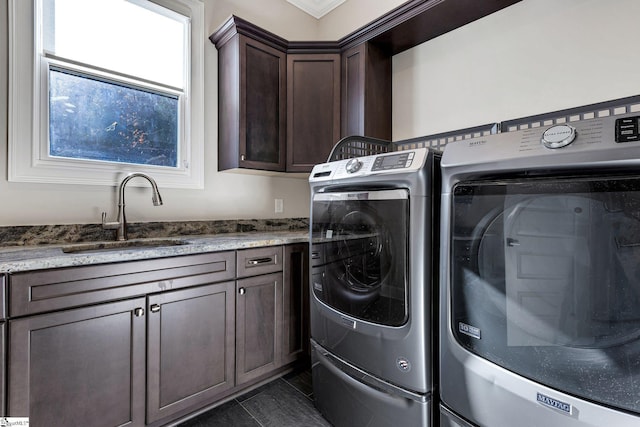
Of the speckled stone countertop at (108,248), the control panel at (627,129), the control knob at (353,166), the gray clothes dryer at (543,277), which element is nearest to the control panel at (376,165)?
the control knob at (353,166)

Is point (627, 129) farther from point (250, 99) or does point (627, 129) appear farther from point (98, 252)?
point (250, 99)

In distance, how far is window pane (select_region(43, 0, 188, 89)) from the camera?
69.9 inches

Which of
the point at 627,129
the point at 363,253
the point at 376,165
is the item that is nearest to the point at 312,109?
the point at 376,165

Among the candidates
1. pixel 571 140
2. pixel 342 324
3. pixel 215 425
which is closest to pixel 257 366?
pixel 215 425

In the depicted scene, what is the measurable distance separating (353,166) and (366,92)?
46.9 inches

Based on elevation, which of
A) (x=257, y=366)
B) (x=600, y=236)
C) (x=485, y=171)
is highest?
Result: (x=485, y=171)

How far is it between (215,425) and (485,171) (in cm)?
174

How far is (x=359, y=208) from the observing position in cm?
137

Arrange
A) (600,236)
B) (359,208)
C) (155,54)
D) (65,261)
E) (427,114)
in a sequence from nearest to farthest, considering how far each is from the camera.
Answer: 1. (600,236)
2. (65,261)
3. (359,208)
4. (155,54)
5. (427,114)

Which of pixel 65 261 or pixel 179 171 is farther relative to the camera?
pixel 179 171

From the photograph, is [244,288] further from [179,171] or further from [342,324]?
[179,171]

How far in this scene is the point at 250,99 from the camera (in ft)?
7.23

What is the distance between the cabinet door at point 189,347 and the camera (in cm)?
145

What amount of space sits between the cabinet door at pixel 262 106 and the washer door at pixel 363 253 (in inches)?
33.2
